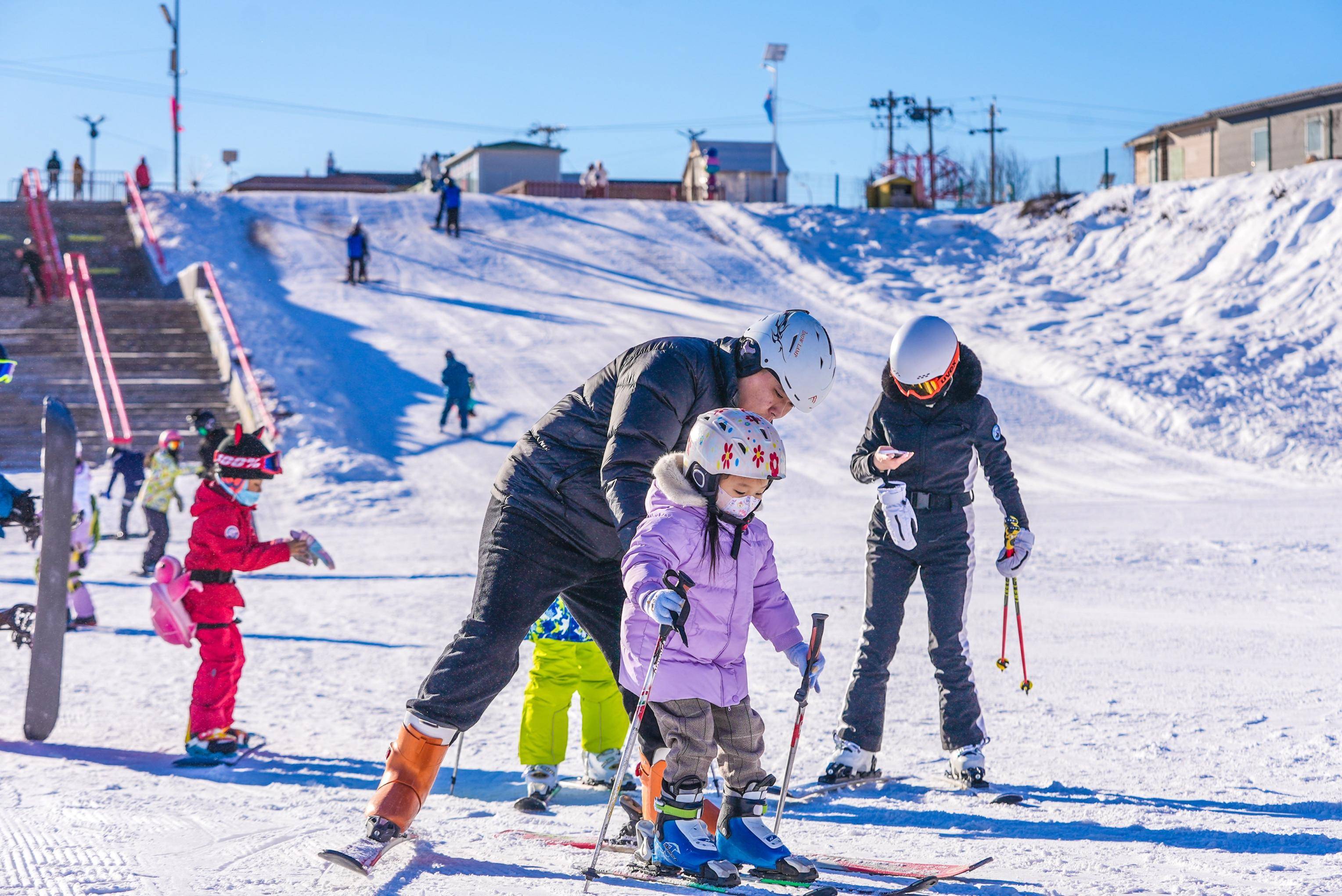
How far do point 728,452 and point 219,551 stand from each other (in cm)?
292

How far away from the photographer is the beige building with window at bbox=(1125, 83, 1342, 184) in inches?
1405

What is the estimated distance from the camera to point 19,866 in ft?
11.5

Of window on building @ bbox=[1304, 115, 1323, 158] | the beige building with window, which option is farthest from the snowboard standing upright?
window on building @ bbox=[1304, 115, 1323, 158]

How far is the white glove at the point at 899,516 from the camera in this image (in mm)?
4578

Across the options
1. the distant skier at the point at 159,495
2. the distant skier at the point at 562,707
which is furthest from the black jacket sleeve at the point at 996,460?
the distant skier at the point at 159,495

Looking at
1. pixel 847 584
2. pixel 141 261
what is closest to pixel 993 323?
pixel 847 584

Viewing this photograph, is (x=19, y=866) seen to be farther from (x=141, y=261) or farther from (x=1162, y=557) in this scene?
(x=141, y=261)

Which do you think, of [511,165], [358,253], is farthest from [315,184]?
[358,253]

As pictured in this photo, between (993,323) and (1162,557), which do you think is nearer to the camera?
(1162,557)

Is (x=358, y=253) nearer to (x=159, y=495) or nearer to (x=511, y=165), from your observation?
(x=159, y=495)

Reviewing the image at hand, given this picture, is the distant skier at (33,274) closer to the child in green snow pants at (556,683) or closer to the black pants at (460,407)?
the black pants at (460,407)

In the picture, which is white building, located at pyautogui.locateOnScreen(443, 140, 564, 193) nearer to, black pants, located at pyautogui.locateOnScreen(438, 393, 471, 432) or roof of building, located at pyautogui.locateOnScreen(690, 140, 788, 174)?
roof of building, located at pyautogui.locateOnScreen(690, 140, 788, 174)

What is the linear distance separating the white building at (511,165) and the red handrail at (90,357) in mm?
34940

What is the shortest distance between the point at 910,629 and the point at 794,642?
14.2 feet
